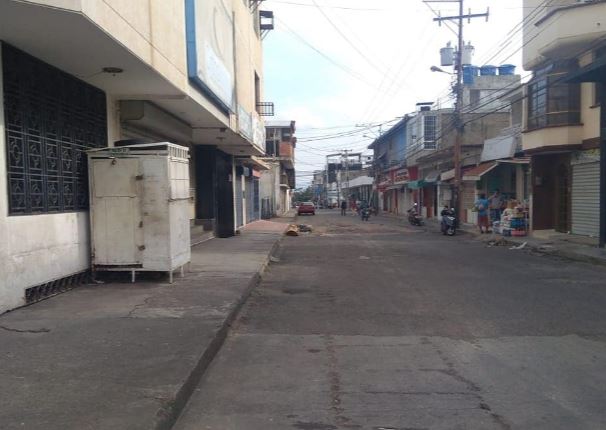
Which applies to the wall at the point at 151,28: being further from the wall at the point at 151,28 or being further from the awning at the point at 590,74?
the awning at the point at 590,74

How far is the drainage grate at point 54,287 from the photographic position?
776 cm

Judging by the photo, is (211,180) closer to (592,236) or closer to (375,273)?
(375,273)

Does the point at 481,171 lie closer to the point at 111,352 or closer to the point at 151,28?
the point at 151,28

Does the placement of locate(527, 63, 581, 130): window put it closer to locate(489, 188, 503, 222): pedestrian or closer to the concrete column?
locate(489, 188, 503, 222): pedestrian

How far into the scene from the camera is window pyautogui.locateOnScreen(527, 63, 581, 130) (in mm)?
19578

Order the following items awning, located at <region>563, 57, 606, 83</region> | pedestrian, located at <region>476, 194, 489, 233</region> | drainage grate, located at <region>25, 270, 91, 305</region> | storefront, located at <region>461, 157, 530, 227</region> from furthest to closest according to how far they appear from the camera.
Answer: storefront, located at <region>461, 157, 530, 227</region> → pedestrian, located at <region>476, 194, 489, 233</region> → awning, located at <region>563, 57, 606, 83</region> → drainage grate, located at <region>25, 270, 91, 305</region>

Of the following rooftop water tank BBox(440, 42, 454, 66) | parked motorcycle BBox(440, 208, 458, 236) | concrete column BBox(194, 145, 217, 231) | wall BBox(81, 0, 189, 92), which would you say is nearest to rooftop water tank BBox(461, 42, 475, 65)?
rooftop water tank BBox(440, 42, 454, 66)

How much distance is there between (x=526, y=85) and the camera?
22.0m

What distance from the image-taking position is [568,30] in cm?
1783

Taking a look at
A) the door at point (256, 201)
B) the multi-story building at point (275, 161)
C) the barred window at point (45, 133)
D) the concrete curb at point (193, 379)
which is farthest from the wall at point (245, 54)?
A: the multi-story building at point (275, 161)

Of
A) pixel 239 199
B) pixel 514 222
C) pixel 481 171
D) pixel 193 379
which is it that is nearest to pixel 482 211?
pixel 514 222

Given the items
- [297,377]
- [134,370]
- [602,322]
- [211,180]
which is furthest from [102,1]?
[211,180]

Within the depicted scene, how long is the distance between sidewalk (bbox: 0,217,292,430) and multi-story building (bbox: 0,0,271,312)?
2.58ft

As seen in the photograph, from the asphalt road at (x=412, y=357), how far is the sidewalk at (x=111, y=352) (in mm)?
294
